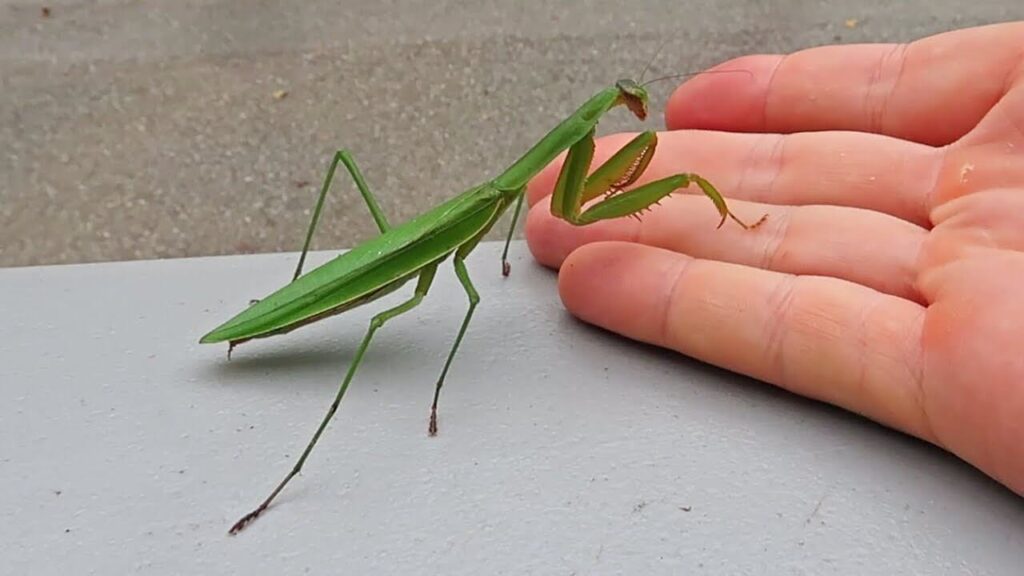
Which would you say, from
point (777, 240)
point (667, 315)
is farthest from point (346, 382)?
point (777, 240)

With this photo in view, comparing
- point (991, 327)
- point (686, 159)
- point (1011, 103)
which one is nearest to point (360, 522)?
point (991, 327)

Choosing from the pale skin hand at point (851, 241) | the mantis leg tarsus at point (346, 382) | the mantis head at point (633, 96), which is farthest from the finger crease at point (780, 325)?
the mantis leg tarsus at point (346, 382)

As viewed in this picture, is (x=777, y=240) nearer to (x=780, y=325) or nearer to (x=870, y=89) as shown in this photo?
(x=780, y=325)

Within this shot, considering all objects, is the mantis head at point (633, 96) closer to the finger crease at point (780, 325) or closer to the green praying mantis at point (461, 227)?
the green praying mantis at point (461, 227)

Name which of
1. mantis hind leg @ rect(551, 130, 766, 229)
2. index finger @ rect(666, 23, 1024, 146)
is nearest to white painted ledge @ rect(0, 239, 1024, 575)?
mantis hind leg @ rect(551, 130, 766, 229)

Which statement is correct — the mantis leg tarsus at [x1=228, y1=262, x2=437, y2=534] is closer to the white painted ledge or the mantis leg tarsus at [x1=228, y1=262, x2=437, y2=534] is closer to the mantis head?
the white painted ledge
